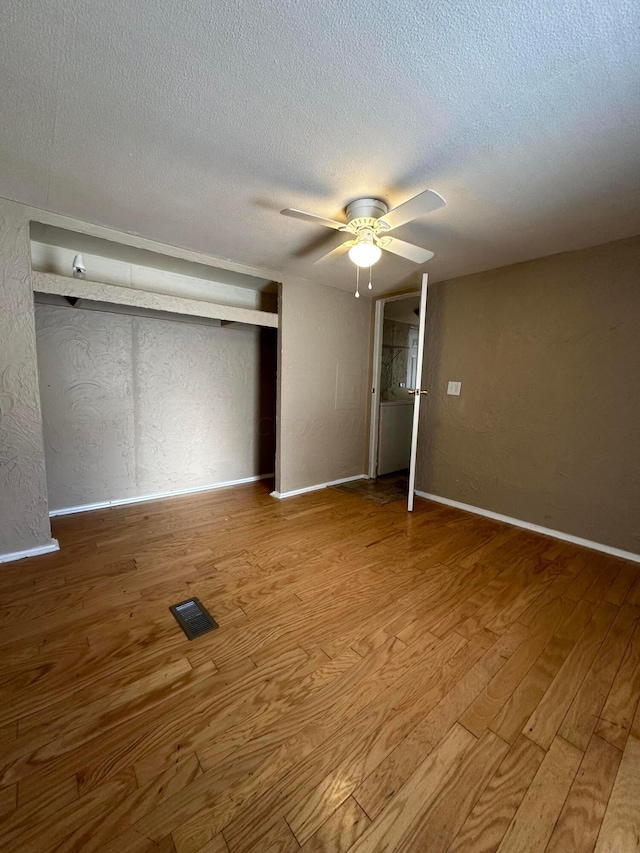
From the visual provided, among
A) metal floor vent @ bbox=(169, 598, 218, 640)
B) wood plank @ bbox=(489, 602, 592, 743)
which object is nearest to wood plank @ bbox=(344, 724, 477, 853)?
wood plank @ bbox=(489, 602, 592, 743)

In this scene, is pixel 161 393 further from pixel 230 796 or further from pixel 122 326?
pixel 230 796

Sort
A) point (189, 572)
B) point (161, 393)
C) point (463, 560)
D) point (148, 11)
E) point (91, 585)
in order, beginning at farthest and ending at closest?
point (161, 393)
point (463, 560)
point (189, 572)
point (91, 585)
point (148, 11)

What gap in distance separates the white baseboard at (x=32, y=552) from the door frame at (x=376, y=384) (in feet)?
10.4

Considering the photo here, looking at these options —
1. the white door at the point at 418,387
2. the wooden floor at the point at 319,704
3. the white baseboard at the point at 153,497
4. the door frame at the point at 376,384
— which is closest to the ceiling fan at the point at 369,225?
the white door at the point at 418,387

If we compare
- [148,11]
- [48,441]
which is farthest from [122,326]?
[148,11]

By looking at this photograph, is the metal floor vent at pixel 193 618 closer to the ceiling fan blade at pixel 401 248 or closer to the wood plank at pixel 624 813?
the wood plank at pixel 624 813

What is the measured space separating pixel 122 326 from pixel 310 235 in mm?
1887

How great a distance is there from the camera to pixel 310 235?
2.29 meters

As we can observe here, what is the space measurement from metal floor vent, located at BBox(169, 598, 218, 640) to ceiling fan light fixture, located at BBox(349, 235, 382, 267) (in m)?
2.13

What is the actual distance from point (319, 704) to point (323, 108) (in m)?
2.29

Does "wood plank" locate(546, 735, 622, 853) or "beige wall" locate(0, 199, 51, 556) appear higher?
"beige wall" locate(0, 199, 51, 556)

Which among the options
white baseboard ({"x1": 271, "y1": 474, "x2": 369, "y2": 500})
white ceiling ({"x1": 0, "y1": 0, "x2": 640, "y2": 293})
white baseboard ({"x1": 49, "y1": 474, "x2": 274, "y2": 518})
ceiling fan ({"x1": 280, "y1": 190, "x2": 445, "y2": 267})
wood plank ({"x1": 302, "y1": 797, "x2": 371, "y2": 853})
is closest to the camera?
wood plank ({"x1": 302, "y1": 797, "x2": 371, "y2": 853})

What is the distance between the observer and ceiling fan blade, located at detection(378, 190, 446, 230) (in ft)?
4.69

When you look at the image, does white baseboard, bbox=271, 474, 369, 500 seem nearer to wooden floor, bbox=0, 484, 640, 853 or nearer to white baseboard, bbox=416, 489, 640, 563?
white baseboard, bbox=416, 489, 640, 563
